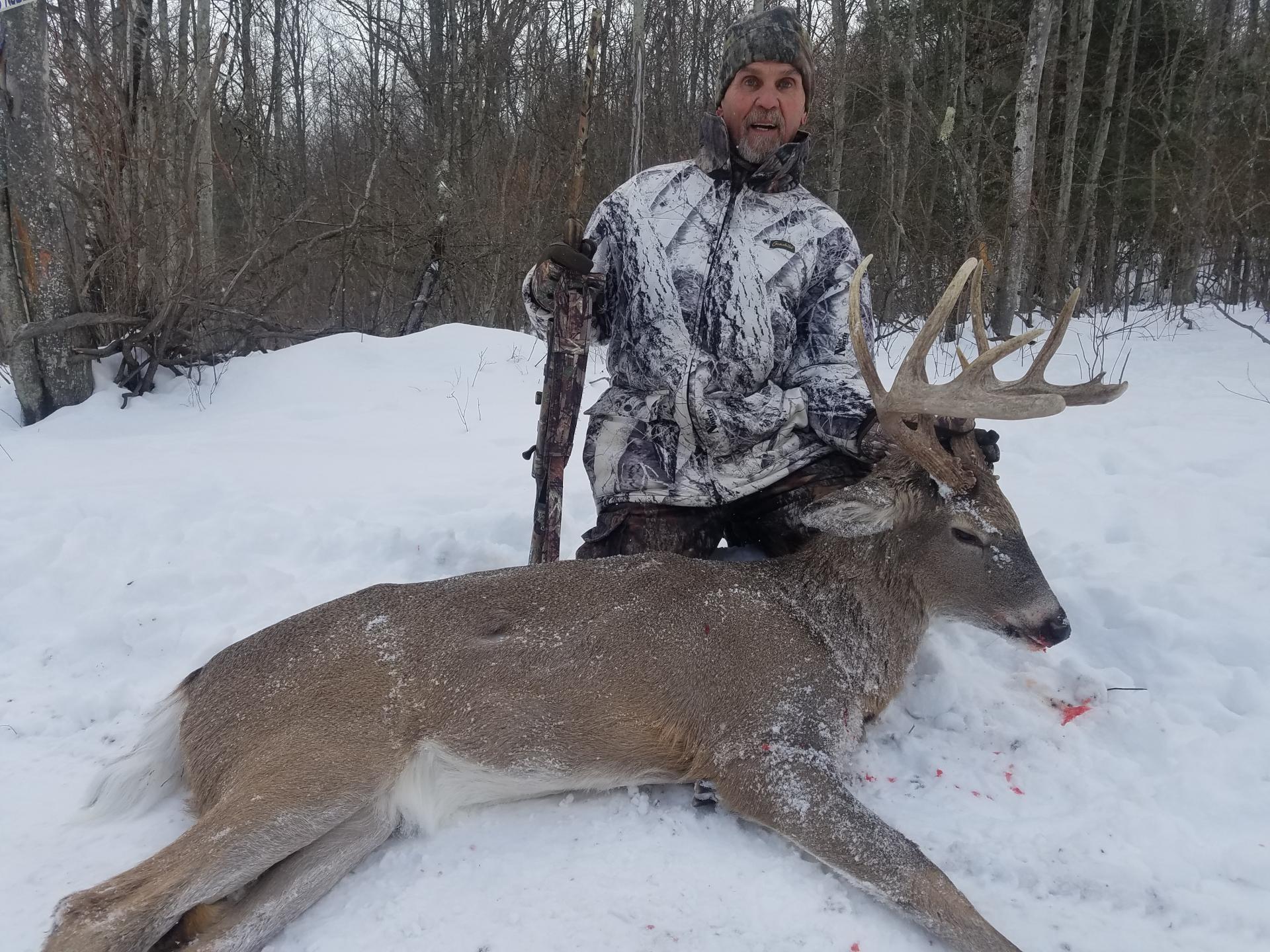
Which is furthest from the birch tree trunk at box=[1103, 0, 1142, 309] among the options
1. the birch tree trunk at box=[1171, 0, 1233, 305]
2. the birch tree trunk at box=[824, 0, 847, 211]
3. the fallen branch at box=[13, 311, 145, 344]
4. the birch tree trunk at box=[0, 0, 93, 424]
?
the birch tree trunk at box=[0, 0, 93, 424]

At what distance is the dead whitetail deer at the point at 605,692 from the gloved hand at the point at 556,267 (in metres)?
1.18

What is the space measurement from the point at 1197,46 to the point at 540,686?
1975 cm

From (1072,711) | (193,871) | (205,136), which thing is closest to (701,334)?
(1072,711)

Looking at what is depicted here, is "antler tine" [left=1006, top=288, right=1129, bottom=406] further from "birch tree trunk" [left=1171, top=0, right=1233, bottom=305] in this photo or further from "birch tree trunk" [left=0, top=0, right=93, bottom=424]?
"birch tree trunk" [left=1171, top=0, right=1233, bottom=305]

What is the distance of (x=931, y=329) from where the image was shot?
2705mm

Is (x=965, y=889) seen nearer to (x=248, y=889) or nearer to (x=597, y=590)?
(x=597, y=590)

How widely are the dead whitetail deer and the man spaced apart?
1.53 feet

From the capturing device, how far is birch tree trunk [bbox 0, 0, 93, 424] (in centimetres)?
595

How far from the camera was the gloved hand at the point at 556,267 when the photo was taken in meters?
3.46

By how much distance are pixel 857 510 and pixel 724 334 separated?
974 mm

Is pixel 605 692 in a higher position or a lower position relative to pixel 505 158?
lower

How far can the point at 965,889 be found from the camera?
225 centimetres

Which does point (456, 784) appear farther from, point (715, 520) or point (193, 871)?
point (715, 520)

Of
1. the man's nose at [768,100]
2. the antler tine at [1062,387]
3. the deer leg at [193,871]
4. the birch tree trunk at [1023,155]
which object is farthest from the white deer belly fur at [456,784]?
the birch tree trunk at [1023,155]
